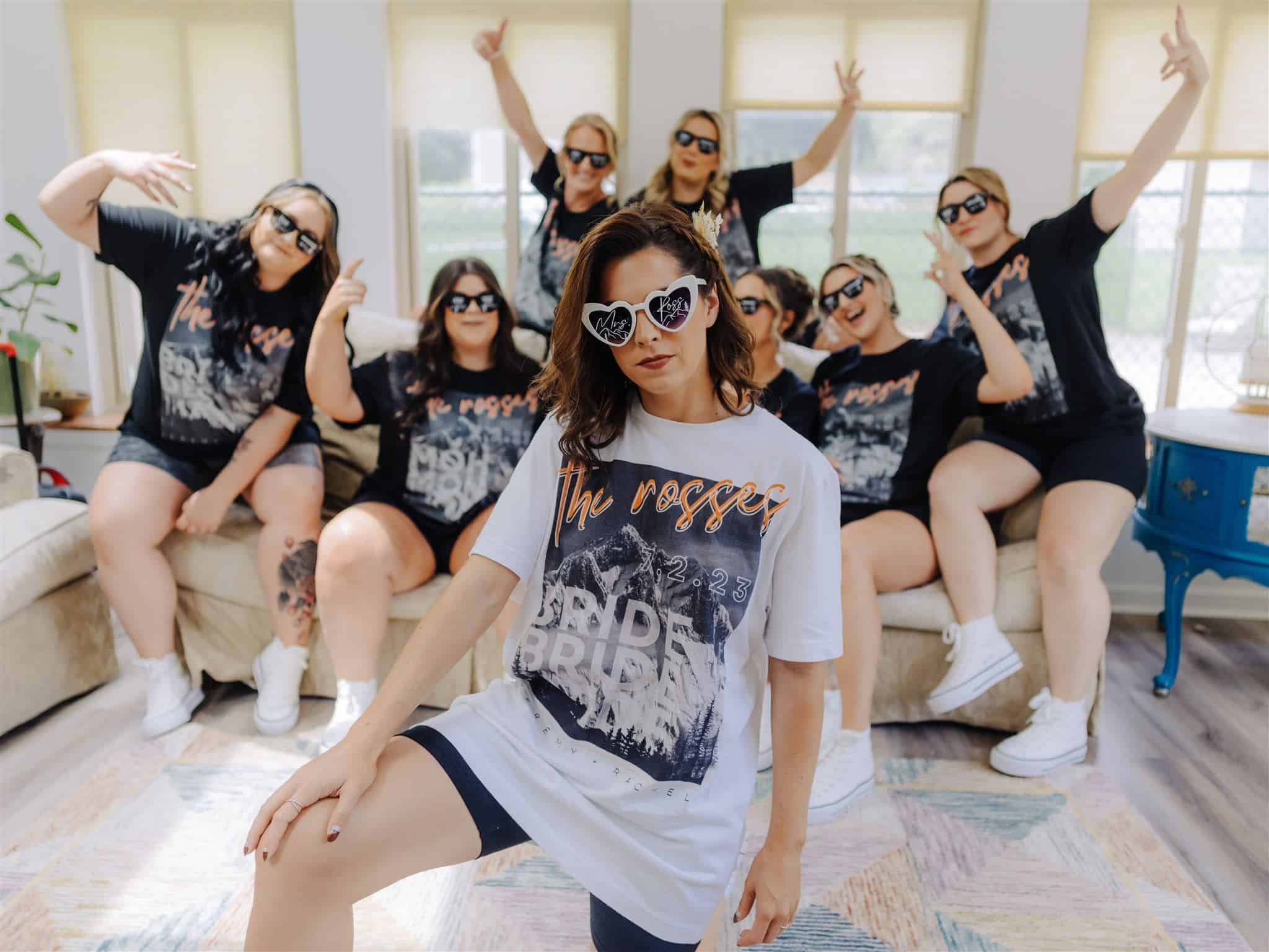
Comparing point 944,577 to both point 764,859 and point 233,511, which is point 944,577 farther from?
point 233,511

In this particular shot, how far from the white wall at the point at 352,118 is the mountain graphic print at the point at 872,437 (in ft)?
6.42

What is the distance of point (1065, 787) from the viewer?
2.06m

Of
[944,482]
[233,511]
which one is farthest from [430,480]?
[944,482]

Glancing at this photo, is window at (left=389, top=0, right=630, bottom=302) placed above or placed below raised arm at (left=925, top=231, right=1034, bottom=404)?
above

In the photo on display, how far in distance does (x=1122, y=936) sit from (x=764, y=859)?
0.93 meters

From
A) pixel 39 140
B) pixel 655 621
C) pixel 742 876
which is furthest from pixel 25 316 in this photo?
pixel 655 621

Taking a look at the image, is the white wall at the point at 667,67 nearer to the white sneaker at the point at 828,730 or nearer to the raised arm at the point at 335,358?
the raised arm at the point at 335,358

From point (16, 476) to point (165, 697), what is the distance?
2.41 feet

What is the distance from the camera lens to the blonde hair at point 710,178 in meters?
2.67

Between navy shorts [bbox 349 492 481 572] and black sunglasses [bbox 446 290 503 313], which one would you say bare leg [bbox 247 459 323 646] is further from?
black sunglasses [bbox 446 290 503 313]

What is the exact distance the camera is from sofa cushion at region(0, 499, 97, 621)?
218 cm

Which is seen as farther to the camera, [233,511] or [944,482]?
[233,511]

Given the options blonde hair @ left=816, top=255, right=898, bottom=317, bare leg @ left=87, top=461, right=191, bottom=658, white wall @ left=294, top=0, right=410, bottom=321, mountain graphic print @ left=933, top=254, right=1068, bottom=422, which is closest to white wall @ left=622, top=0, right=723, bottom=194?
white wall @ left=294, top=0, right=410, bottom=321

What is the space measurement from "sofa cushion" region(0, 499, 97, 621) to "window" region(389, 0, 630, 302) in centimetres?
177
